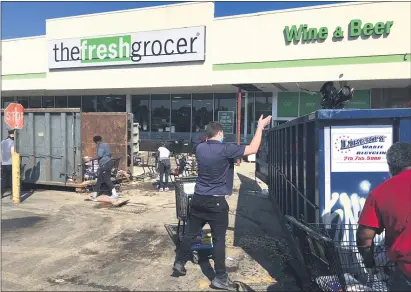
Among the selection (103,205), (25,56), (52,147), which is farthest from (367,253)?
(25,56)

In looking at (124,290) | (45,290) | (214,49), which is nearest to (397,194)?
(124,290)

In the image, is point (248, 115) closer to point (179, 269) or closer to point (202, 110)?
point (202, 110)

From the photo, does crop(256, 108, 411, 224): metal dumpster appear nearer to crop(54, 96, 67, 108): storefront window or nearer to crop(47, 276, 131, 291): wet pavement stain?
crop(47, 276, 131, 291): wet pavement stain

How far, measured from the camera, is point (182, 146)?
20875 millimetres

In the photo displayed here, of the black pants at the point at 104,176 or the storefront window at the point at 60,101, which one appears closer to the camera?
the black pants at the point at 104,176

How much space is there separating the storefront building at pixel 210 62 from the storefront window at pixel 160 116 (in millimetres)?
63

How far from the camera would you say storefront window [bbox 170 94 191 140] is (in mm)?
23047

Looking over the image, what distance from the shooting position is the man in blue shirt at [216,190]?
441cm

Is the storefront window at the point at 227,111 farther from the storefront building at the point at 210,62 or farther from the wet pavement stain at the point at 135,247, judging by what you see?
the wet pavement stain at the point at 135,247

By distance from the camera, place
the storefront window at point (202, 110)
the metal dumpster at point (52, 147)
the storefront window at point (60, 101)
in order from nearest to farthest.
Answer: the metal dumpster at point (52, 147), the storefront window at point (202, 110), the storefront window at point (60, 101)

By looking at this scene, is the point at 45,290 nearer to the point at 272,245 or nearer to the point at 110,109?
the point at 272,245

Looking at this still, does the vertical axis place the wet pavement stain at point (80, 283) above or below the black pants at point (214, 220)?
below

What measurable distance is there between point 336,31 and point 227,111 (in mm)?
7398

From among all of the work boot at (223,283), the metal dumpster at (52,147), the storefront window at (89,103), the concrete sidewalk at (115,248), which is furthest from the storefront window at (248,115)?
the work boot at (223,283)
